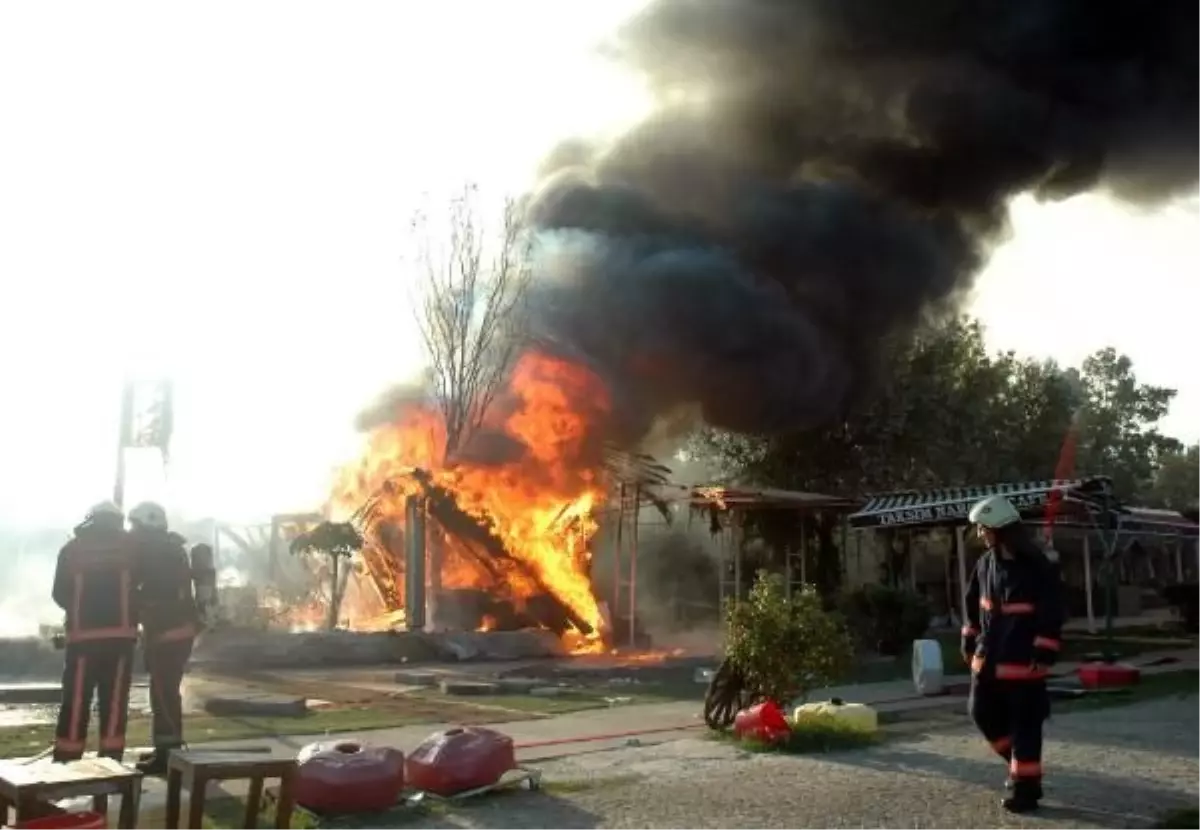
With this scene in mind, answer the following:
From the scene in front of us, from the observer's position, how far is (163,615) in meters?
7.91

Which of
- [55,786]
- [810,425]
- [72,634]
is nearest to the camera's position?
[55,786]

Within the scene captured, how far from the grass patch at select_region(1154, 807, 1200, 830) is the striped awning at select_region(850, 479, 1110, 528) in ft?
40.4

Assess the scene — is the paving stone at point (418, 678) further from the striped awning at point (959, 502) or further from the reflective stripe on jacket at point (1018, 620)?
the reflective stripe on jacket at point (1018, 620)

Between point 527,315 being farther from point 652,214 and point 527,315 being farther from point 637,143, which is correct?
point 637,143

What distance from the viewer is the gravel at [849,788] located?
6027 millimetres

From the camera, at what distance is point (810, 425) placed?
25.9 meters

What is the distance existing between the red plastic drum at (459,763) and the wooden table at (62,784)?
2.05 metres

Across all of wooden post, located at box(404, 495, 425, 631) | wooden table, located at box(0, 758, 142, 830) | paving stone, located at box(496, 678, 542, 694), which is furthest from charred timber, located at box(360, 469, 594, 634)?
wooden table, located at box(0, 758, 142, 830)

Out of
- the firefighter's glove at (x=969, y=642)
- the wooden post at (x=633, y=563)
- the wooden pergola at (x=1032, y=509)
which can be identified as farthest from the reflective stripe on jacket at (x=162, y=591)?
the wooden post at (x=633, y=563)

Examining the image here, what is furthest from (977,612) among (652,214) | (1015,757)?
(652,214)

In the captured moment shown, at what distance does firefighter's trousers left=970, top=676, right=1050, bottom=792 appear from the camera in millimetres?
6172

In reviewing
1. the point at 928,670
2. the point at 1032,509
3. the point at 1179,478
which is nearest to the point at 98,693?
the point at 928,670

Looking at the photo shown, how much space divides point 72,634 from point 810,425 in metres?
20.2

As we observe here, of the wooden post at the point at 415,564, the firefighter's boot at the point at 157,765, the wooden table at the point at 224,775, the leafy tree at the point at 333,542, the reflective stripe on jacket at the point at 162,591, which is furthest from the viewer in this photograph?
the wooden post at the point at 415,564
